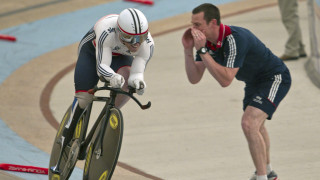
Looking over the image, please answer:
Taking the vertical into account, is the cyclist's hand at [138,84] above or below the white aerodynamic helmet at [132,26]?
below

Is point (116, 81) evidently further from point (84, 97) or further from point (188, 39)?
point (188, 39)

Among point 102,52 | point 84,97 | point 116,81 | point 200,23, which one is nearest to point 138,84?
point 116,81

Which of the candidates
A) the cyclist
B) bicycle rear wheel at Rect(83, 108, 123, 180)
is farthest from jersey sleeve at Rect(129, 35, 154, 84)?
bicycle rear wheel at Rect(83, 108, 123, 180)

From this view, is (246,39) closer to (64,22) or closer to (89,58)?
(89,58)

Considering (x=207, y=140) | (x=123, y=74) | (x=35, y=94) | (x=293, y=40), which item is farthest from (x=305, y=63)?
(x=123, y=74)

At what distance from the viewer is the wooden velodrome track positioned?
676 cm

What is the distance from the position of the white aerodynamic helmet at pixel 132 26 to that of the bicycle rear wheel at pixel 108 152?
1.78 feet

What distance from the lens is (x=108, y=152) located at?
17.3 feet

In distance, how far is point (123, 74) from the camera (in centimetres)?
585

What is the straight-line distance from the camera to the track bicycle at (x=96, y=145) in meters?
5.22

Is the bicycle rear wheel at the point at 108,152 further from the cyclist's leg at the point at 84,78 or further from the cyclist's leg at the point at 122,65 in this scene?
the cyclist's leg at the point at 122,65

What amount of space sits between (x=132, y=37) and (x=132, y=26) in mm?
95

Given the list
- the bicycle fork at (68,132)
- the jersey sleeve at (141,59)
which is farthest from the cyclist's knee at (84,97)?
the jersey sleeve at (141,59)

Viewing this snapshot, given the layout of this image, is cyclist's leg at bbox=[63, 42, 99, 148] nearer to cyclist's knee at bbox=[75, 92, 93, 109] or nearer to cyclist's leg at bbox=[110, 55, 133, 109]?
cyclist's knee at bbox=[75, 92, 93, 109]
